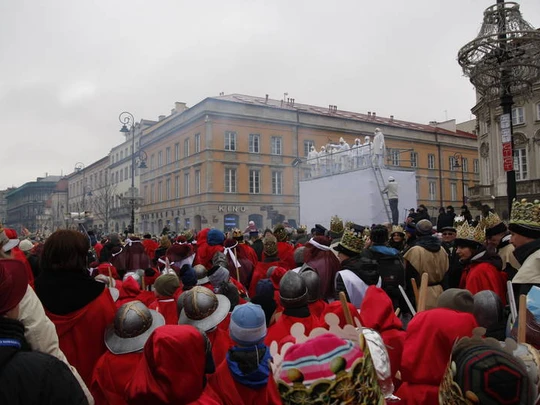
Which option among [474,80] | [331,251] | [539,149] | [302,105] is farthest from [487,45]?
[302,105]

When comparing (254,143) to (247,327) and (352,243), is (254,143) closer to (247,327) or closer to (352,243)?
(352,243)

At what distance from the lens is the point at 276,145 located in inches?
1515

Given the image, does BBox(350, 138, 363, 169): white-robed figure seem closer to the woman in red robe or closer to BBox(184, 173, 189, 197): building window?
BBox(184, 173, 189, 197): building window

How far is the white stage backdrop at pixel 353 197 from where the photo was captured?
65.7ft

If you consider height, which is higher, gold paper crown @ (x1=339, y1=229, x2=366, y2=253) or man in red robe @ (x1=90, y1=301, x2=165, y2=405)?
gold paper crown @ (x1=339, y1=229, x2=366, y2=253)

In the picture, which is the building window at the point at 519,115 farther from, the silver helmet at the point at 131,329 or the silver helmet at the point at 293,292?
the silver helmet at the point at 131,329

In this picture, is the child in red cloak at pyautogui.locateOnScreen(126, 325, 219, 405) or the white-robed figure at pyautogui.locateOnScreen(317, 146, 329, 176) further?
the white-robed figure at pyautogui.locateOnScreen(317, 146, 329, 176)

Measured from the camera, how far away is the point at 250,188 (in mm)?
37125

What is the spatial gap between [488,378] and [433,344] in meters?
1.02

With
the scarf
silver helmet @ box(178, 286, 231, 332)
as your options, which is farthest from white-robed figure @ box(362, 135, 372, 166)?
the scarf

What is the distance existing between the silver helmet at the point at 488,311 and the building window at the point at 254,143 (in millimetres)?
34710

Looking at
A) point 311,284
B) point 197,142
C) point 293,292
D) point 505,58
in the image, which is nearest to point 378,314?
point 293,292

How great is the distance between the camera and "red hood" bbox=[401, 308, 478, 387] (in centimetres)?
239

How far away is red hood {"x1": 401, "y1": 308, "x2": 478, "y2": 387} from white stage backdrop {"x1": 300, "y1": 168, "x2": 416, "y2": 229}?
17.7 metres
